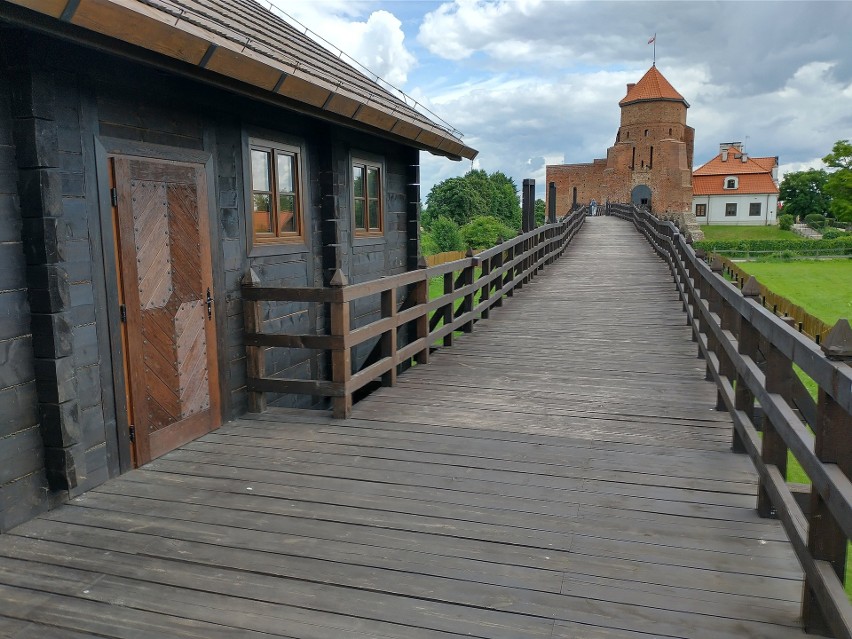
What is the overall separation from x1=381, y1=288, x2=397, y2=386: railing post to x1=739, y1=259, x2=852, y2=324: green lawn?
54.2 ft

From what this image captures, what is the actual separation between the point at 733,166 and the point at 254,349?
244 ft

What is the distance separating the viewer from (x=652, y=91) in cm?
6294

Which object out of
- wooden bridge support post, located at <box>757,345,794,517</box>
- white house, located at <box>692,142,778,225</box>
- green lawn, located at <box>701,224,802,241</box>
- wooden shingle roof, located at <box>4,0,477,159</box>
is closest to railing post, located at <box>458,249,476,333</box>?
wooden shingle roof, located at <box>4,0,477,159</box>

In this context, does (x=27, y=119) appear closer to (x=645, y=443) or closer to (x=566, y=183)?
(x=645, y=443)

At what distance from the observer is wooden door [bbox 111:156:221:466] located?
4453mm

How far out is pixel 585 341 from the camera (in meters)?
9.02

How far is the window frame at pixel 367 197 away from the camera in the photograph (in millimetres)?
7953

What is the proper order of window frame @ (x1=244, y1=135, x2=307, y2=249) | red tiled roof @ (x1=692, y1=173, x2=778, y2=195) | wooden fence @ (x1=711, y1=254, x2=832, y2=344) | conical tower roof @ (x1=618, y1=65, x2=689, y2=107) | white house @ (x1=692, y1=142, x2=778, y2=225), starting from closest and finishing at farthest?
window frame @ (x1=244, y1=135, x2=307, y2=249)
wooden fence @ (x1=711, y1=254, x2=832, y2=344)
conical tower roof @ (x1=618, y1=65, x2=689, y2=107)
red tiled roof @ (x1=692, y1=173, x2=778, y2=195)
white house @ (x1=692, y1=142, x2=778, y2=225)

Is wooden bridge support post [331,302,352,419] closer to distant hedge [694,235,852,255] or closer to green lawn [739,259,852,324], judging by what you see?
green lawn [739,259,852,324]

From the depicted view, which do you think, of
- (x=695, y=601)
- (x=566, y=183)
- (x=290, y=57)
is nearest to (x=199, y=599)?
(x=695, y=601)

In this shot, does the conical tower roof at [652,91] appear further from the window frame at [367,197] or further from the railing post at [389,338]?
the railing post at [389,338]

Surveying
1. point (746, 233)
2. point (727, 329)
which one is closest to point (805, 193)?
point (746, 233)

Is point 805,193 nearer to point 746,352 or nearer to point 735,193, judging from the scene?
point 735,193

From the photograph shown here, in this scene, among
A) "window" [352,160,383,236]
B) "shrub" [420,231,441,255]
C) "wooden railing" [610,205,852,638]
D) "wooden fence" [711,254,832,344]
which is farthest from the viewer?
"shrub" [420,231,441,255]
